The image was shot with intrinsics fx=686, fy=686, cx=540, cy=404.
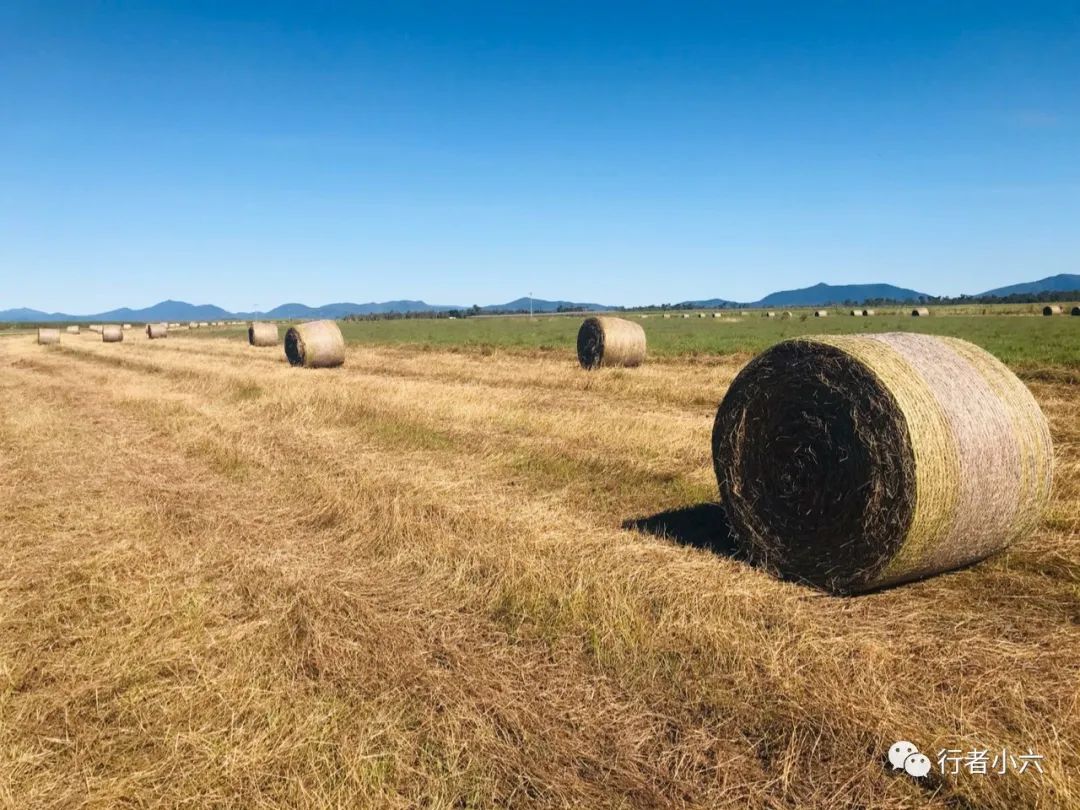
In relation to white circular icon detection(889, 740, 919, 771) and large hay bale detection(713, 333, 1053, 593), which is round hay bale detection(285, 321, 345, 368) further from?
white circular icon detection(889, 740, 919, 771)

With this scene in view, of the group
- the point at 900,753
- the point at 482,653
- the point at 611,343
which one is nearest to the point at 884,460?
the point at 900,753

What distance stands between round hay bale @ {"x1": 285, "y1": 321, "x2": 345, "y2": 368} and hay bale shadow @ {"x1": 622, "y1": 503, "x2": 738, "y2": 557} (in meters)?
21.7

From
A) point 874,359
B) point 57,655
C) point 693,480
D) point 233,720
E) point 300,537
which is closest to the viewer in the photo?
point 233,720

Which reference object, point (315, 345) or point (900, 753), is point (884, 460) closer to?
point (900, 753)

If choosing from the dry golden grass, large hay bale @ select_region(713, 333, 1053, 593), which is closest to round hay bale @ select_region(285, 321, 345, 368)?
the dry golden grass

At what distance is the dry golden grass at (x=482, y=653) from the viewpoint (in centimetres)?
353

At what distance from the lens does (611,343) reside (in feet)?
77.0

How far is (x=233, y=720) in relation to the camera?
3959 millimetres

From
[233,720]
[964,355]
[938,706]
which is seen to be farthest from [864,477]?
[233,720]

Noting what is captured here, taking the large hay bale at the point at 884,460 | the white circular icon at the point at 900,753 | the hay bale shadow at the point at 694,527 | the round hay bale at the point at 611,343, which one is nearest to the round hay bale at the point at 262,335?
the round hay bale at the point at 611,343

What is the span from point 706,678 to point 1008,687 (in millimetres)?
1782

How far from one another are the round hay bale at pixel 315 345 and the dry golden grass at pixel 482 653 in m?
17.5

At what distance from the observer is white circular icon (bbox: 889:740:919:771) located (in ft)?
11.6

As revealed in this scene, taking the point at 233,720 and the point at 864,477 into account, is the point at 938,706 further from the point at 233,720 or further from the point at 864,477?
the point at 233,720
